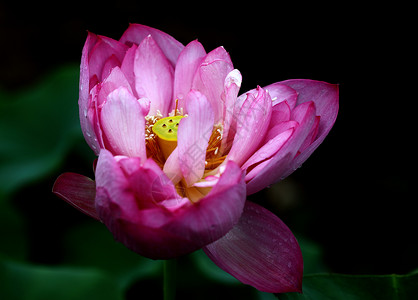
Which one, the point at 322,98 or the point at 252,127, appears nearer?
the point at 252,127

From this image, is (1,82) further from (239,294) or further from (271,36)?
(239,294)

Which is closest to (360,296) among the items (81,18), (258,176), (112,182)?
(258,176)

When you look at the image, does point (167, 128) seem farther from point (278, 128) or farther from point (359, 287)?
point (359, 287)

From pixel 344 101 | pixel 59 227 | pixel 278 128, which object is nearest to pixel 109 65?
pixel 278 128

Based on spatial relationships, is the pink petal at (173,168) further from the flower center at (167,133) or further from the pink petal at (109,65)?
the pink petal at (109,65)

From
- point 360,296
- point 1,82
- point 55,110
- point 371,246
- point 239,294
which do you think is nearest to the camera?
point 360,296

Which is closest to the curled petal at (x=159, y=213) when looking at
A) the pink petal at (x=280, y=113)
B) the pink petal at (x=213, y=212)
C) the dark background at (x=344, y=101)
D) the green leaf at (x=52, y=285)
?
the pink petal at (x=213, y=212)
